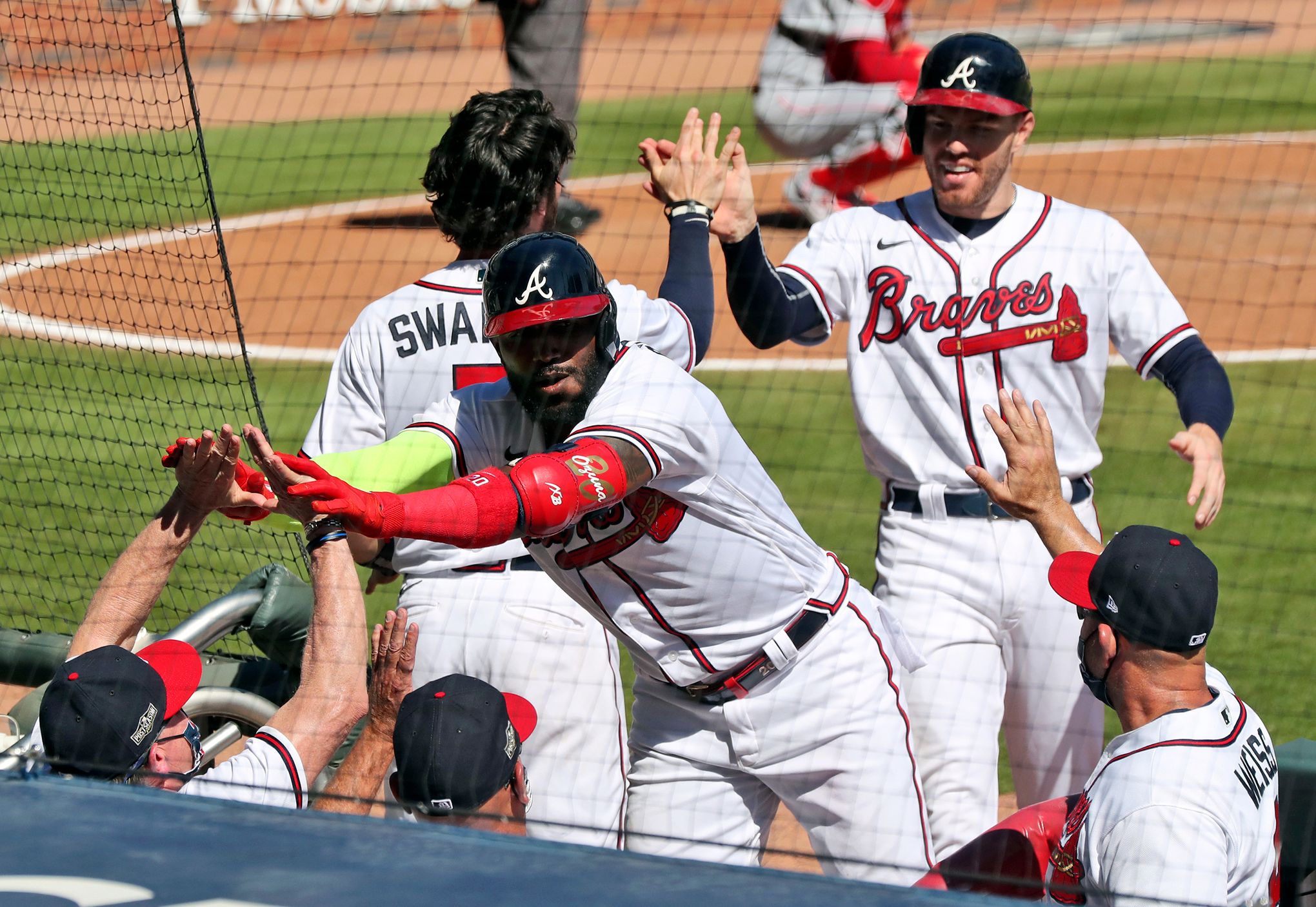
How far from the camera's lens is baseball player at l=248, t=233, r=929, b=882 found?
2.56 m

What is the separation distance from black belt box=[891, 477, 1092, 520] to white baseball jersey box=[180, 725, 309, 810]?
1580mm

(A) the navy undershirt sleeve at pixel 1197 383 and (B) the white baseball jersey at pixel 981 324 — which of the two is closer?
(A) the navy undershirt sleeve at pixel 1197 383

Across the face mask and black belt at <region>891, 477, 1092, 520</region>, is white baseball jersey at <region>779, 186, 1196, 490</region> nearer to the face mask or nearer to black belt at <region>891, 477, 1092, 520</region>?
black belt at <region>891, 477, 1092, 520</region>

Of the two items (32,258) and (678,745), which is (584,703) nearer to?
(678,745)

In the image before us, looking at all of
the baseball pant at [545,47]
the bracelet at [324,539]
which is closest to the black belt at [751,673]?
the bracelet at [324,539]

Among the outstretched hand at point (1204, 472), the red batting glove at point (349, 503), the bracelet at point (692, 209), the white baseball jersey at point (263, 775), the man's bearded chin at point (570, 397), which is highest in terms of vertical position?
the bracelet at point (692, 209)

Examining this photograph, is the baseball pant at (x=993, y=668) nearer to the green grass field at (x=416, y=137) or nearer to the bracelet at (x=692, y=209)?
the bracelet at (x=692, y=209)

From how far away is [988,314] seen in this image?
356 centimetres

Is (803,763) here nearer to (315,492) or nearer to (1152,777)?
(1152,777)

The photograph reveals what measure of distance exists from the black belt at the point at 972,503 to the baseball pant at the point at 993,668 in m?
0.02

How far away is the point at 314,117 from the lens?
48.2 ft

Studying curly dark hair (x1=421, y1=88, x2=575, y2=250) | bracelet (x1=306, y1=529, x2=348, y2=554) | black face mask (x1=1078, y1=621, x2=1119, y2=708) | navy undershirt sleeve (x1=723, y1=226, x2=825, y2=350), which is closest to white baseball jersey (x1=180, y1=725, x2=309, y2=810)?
bracelet (x1=306, y1=529, x2=348, y2=554)

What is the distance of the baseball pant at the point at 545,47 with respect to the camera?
8.05 m

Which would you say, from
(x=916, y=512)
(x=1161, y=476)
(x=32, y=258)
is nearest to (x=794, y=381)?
(x=1161, y=476)
